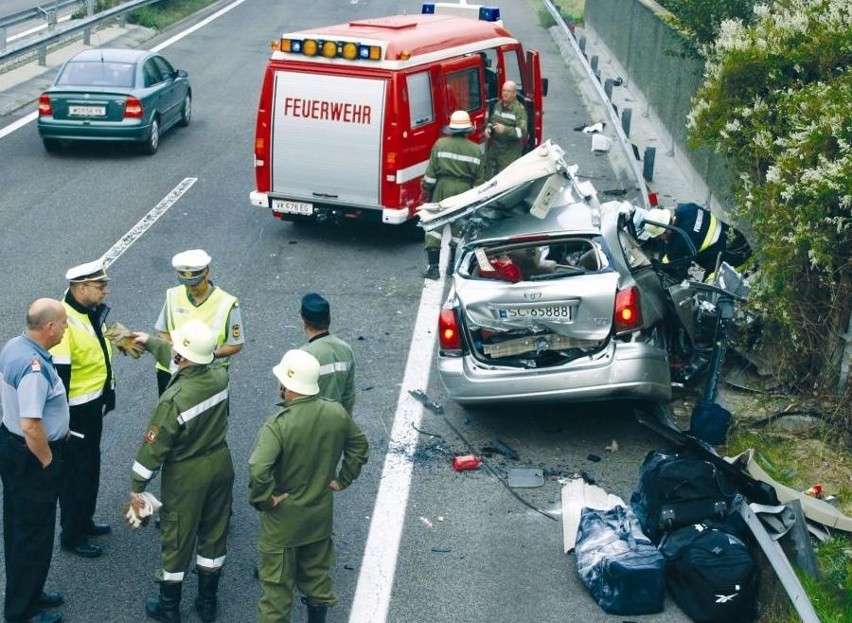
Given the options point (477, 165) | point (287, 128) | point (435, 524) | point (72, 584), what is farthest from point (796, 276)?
point (287, 128)

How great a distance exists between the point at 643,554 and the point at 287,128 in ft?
27.6

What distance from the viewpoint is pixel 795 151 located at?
9.76 metres

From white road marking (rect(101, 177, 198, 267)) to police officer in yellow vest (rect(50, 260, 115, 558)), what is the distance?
6026mm

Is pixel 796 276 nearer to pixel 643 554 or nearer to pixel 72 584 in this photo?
pixel 643 554

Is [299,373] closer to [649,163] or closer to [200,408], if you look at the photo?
[200,408]

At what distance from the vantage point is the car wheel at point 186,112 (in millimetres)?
21047

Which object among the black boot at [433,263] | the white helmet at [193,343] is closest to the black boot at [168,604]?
the white helmet at [193,343]

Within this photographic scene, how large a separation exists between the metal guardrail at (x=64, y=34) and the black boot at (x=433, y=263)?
1134 centimetres

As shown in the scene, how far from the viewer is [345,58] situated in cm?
1432

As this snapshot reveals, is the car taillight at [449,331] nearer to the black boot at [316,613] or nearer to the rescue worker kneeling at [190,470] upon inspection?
the rescue worker kneeling at [190,470]

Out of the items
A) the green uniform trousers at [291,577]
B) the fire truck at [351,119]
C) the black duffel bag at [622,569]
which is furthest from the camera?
the fire truck at [351,119]

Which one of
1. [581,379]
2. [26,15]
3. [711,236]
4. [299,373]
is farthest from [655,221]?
[26,15]

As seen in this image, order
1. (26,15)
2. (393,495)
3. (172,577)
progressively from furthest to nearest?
1. (26,15)
2. (393,495)
3. (172,577)

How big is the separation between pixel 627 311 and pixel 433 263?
16.2ft
